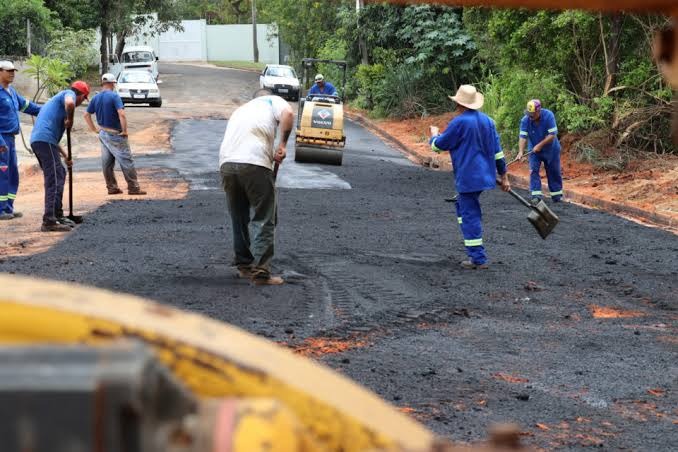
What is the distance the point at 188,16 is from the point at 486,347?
247 feet

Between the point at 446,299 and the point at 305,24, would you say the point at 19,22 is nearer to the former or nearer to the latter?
the point at 305,24

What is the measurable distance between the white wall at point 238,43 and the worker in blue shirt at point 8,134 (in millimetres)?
55504

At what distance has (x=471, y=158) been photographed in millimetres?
10438

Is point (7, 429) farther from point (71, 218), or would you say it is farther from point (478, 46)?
point (478, 46)

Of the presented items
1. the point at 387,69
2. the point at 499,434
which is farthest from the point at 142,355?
the point at 387,69

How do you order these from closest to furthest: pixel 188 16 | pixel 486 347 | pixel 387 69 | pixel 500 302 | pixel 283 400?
pixel 283 400
pixel 486 347
pixel 500 302
pixel 387 69
pixel 188 16

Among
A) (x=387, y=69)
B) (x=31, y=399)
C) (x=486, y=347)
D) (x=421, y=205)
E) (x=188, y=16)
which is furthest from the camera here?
(x=188, y=16)

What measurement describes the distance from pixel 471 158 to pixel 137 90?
26182 millimetres

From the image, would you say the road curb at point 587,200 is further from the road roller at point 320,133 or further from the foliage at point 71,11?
the foliage at point 71,11

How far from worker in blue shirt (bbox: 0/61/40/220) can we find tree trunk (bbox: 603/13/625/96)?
11.6 metres

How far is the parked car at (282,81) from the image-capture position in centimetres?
4050

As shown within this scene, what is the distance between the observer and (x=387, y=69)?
1372 inches

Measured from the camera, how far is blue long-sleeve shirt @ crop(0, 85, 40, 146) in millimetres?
13758

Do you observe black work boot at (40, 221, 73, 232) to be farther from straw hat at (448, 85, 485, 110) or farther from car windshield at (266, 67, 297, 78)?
car windshield at (266, 67, 297, 78)
